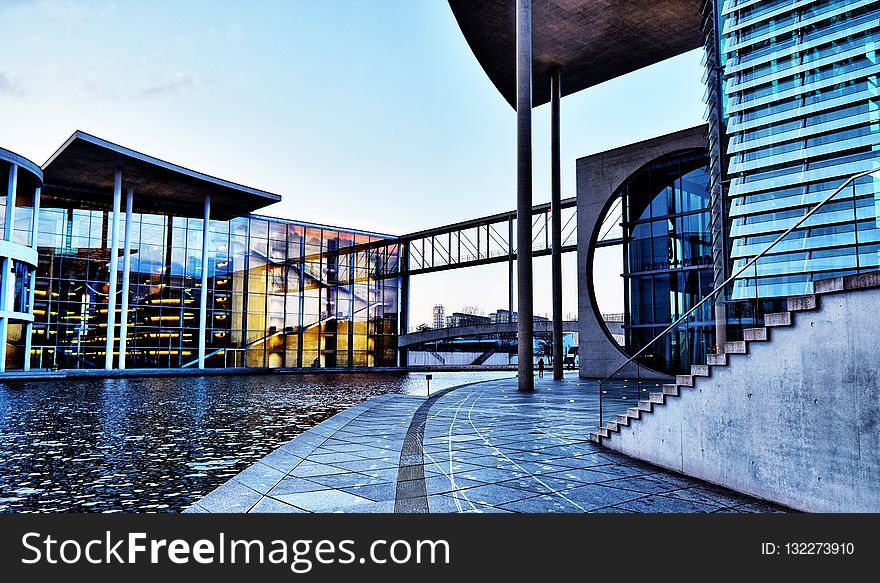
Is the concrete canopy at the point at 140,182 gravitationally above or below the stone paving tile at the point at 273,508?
above

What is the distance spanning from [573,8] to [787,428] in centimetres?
2328

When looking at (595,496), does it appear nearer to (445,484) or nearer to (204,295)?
(445,484)

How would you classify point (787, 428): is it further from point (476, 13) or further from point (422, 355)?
point (422, 355)

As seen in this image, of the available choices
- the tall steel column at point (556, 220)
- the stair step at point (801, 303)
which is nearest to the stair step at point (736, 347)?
the stair step at point (801, 303)

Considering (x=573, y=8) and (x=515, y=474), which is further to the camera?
(x=573, y=8)

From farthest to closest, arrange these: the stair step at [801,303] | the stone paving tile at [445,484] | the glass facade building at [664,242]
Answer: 1. the glass facade building at [664,242]
2. the stone paving tile at [445,484]
3. the stair step at [801,303]

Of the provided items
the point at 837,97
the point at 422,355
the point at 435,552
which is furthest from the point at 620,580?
the point at 422,355

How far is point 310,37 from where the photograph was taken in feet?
96.4

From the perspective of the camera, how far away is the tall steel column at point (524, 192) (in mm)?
20891

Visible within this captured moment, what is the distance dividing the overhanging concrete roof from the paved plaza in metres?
19.6

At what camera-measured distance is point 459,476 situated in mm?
7387

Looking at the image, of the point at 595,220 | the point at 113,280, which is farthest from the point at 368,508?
the point at 113,280

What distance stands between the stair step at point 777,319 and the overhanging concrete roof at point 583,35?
21990mm

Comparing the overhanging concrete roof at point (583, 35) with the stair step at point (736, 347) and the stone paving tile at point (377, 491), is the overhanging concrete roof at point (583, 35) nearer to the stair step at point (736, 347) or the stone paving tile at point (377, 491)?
the stair step at point (736, 347)
